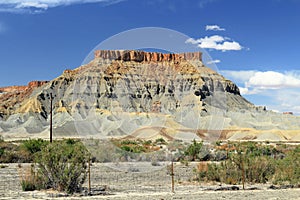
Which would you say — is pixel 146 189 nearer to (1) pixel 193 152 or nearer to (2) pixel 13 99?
(1) pixel 193 152

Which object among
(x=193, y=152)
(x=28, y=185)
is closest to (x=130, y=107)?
(x=193, y=152)

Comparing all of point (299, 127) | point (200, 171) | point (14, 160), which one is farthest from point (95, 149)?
point (299, 127)

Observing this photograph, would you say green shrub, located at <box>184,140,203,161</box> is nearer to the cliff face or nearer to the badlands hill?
the badlands hill

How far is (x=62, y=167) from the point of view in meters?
17.0

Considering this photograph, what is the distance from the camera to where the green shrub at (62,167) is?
16.7 metres

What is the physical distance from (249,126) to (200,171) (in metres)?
107

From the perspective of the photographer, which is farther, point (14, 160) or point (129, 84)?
point (129, 84)

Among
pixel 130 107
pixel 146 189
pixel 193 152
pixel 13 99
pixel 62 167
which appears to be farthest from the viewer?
pixel 13 99

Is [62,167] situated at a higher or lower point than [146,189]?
higher

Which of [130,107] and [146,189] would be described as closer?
[146,189]

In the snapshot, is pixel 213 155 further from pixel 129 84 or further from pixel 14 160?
pixel 14 160

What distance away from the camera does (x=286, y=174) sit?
20.0 metres

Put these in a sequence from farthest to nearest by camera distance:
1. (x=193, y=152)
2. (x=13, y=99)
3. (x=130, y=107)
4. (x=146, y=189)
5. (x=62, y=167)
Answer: (x=13, y=99) → (x=130, y=107) → (x=193, y=152) → (x=146, y=189) → (x=62, y=167)

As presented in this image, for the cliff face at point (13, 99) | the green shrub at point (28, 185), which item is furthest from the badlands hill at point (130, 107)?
the green shrub at point (28, 185)
